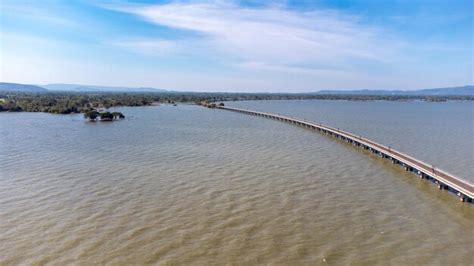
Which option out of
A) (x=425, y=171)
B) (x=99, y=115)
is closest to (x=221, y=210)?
(x=425, y=171)

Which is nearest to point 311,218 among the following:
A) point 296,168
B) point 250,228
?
point 250,228

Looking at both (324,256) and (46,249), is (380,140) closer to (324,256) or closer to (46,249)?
(324,256)

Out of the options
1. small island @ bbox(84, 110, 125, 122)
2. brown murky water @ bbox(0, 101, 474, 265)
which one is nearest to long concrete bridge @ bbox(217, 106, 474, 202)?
brown murky water @ bbox(0, 101, 474, 265)

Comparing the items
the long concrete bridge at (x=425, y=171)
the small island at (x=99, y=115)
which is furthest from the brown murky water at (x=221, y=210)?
the small island at (x=99, y=115)

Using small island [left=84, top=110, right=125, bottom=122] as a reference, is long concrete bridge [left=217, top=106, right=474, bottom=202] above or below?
below

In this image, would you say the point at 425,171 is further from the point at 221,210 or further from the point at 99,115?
the point at 99,115

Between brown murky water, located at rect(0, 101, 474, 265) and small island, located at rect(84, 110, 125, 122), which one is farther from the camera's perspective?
small island, located at rect(84, 110, 125, 122)

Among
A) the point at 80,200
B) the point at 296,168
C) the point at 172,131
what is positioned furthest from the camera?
the point at 172,131

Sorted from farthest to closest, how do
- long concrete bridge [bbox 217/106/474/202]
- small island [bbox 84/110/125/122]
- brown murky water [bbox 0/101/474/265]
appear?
small island [bbox 84/110/125/122], long concrete bridge [bbox 217/106/474/202], brown murky water [bbox 0/101/474/265]

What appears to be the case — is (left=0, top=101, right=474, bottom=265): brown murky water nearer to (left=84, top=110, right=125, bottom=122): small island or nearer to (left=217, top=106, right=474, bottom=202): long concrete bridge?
(left=217, top=106, right=474, bottom=202): long concrete bridge
